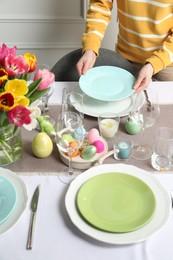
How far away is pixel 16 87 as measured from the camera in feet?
3.02

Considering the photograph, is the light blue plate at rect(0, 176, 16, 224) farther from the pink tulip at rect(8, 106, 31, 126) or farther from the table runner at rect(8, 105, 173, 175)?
the pink tulip at rect(8, 106, 31, 126)

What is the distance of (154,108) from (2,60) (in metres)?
0.60

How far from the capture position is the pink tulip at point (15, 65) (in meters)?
0.93

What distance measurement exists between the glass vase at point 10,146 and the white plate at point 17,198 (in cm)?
5

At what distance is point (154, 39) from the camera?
1.76 meters

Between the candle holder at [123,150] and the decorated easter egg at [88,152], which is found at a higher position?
the decorated easter egg at [88,152]

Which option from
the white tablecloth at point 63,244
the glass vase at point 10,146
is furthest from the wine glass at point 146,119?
the glass vase at point 10,146

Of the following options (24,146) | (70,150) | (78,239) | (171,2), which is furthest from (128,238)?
(171,2)

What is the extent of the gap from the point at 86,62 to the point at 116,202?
0.73 m

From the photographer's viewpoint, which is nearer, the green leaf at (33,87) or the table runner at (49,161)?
the green leaf at (33,87)

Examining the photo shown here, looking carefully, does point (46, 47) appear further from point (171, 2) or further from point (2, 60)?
point (2, 60)

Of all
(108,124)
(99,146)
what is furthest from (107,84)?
(99,146)

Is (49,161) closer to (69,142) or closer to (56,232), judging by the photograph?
(69,142)

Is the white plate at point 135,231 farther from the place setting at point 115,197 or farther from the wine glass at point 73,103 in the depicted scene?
the wine glass at point 73,103
